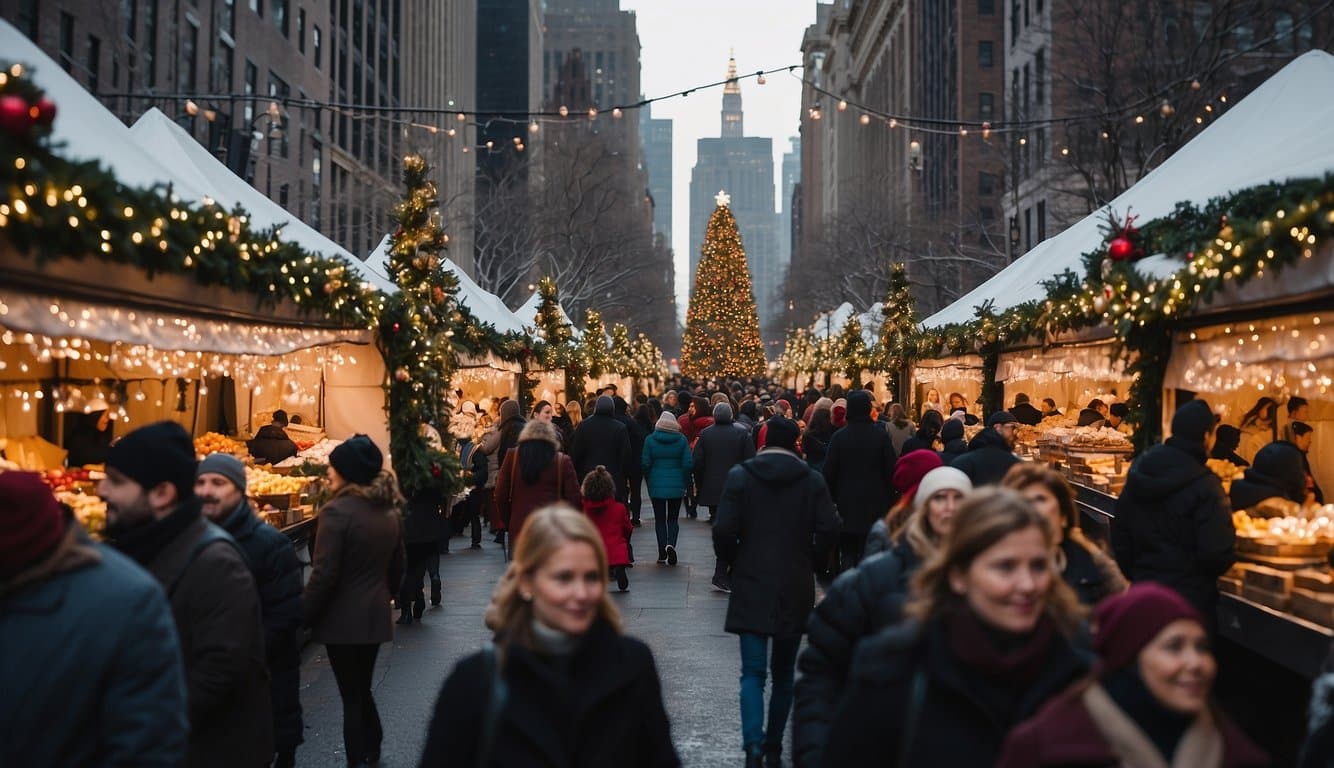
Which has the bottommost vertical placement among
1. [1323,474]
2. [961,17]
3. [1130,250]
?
[1323,474]

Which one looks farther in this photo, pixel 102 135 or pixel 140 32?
pixel 140 32

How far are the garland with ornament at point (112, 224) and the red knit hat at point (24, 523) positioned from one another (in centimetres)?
256

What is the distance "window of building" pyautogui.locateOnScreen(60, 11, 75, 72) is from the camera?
3066 cm

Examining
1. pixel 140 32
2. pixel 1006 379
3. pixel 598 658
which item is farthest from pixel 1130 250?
pixel 140 32

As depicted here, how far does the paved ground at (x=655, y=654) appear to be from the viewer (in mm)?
8078

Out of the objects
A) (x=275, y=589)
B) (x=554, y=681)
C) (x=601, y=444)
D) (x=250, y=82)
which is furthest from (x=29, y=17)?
(x=554, y=681)

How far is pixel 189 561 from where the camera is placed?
4.80m

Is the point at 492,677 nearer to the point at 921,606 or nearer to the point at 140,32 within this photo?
the point at 921,606

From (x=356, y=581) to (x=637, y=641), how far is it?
4.02m

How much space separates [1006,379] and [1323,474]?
6.16 meters

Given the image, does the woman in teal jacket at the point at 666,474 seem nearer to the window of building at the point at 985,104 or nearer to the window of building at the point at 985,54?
the window of building at the point at 985,104

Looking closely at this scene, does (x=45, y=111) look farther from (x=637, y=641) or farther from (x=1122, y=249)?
(x=1122, y=249)

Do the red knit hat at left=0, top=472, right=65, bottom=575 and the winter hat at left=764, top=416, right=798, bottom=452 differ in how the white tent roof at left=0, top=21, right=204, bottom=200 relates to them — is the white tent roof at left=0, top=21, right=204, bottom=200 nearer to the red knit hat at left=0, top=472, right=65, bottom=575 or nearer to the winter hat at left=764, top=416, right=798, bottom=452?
the red knit hat at left=0, top=472, right=65, bottom=575

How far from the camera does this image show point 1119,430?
16.9 m
